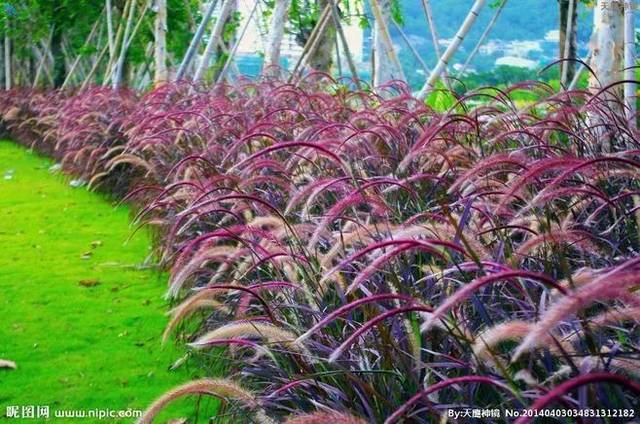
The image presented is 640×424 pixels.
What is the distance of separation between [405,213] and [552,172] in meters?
0.57

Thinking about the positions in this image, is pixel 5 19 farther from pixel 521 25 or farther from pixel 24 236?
pixel 24 236

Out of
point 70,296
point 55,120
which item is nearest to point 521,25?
point 55,120

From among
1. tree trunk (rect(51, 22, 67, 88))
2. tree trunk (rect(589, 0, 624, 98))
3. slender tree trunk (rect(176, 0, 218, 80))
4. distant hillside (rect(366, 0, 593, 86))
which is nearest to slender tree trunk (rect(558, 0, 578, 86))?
distant hillside (rect(366, 0, 593, 86))

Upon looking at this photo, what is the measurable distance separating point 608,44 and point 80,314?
2903 millimetres

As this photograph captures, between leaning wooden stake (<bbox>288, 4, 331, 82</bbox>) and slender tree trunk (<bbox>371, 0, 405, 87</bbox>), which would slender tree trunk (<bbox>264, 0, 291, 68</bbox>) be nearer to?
leaning wooden stake (<bbox>288, 4, 331, 82</bbox>)

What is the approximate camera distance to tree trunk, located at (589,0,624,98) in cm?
408

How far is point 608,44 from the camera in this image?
4.11 m

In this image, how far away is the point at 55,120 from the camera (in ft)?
31.1

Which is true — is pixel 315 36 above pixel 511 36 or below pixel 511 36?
above

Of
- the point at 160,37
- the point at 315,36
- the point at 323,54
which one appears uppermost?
the point at 160,37

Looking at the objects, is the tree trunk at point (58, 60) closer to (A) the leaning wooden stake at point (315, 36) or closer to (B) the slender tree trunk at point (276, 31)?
(A) the leaning wooden stake at point (315, 36)

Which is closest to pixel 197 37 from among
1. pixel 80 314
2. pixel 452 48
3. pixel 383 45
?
pixel 383 45

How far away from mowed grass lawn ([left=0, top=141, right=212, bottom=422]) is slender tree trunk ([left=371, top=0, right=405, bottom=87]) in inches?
90.9

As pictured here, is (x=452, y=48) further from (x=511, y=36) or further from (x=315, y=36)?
(x=511, y=36)
